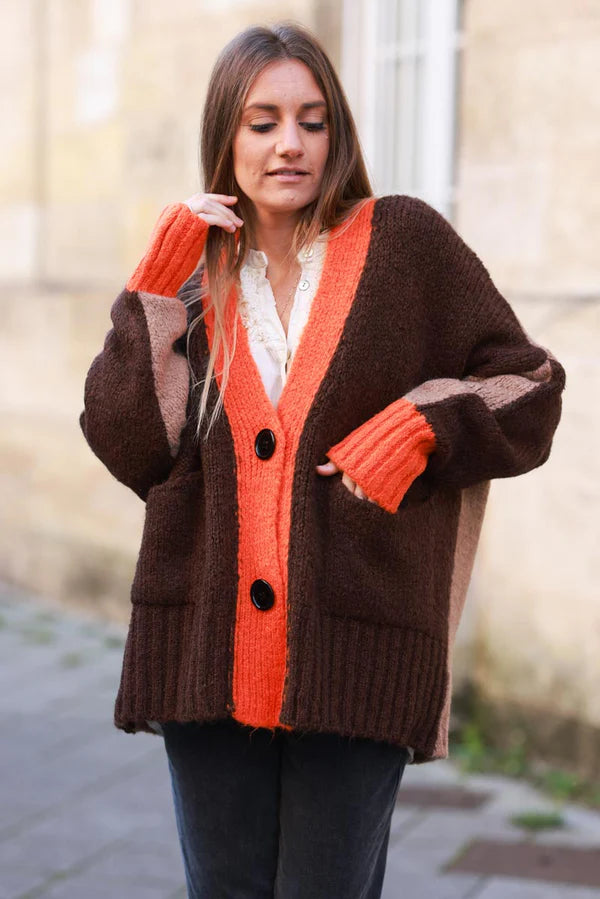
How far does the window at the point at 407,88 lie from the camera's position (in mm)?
4648

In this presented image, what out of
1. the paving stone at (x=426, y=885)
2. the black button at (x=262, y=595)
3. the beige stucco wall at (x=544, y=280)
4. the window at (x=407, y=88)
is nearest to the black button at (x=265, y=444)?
the black button at (x=262, y=595)

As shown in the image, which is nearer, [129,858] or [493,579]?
[129,858]

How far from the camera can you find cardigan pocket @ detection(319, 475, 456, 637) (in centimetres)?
204

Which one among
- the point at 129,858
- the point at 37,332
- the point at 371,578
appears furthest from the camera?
the point at 37,332

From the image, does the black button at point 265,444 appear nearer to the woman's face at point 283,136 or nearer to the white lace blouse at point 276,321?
the white lace blouse at point 276,321

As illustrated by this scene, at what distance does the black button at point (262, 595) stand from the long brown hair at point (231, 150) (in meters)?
0.29

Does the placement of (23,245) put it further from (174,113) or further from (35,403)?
(174,113)

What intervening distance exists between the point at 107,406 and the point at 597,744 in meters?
2.54

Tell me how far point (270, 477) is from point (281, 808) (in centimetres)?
59

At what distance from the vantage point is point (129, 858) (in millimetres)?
3537

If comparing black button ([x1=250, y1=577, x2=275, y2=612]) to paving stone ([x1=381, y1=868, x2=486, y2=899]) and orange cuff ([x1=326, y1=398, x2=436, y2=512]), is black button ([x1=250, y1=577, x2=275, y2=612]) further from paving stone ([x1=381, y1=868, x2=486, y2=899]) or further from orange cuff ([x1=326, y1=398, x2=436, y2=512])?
paving stone ([x1=381, y1=868, x2=486, y2=899])

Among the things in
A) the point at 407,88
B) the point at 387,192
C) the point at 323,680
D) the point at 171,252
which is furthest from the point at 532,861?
the point at 407,88

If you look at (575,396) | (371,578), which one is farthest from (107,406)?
(575,396)

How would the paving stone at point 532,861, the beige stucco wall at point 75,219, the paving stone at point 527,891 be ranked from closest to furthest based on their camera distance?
the paving stone at point 527,891
the paving stone at point 532,861
the beige stucco wall at point 75,219
